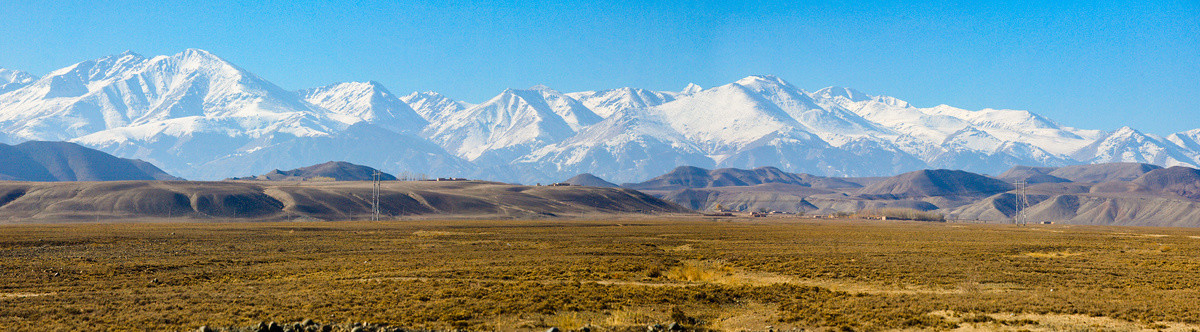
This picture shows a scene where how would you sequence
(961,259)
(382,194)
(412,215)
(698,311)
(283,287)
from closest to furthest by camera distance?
(698,311)
(283,287)
(961,259)
(412,215)
(382,194)

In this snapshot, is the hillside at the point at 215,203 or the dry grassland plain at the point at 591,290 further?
the hillside at the point at 215,203

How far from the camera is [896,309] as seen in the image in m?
27.1

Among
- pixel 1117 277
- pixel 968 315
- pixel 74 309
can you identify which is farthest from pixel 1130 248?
pixel 74 309

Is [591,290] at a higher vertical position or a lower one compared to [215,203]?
lower

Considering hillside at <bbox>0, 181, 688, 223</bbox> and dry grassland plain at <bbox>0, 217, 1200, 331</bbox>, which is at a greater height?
hillside at <bbox>0, 181, 688, 223</bbox>

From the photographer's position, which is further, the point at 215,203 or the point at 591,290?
the point at 215,203

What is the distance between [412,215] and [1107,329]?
155 meters

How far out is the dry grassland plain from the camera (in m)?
24.9

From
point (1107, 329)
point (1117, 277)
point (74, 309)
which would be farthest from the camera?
point (1117, 277)

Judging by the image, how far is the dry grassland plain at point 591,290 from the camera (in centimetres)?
2491

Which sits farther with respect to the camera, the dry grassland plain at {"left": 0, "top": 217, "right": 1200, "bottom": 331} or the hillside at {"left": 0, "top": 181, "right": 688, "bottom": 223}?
the hillside at {"left": 0, "top": 181, "right": 688, "bottom": 223}

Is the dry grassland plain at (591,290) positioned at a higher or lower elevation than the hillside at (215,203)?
lower

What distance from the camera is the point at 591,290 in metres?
32.0

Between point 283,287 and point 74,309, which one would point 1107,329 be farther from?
point 74,309
